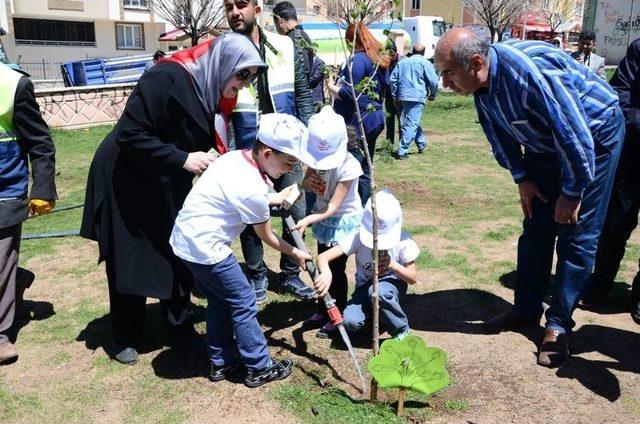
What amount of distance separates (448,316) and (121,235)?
2.13 meters

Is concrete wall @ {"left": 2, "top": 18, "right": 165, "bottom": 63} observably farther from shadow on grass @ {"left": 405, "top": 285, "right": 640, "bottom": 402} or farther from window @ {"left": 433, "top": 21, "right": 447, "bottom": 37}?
shadow on grass @ {"left": 405, "top": 285, "right": 640, "bottom": 402}

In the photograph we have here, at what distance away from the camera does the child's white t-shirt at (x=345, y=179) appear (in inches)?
129

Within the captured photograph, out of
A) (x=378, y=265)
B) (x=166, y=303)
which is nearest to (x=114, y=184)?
(x=166, y=303)

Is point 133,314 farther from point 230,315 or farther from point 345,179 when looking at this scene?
point 345,179

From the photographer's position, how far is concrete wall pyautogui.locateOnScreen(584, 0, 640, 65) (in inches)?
1012

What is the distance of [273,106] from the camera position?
4.13 m

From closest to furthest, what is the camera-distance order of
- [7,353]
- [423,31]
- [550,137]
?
[550,137] < [7,353] < [423,31]

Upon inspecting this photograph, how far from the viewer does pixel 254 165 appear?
2.86m

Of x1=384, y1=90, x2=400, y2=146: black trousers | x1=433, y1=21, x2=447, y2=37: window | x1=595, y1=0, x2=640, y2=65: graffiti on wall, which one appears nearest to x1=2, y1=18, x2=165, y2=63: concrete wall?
x1=433, y1=21, x2=447, y2=37: window

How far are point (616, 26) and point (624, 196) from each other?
26.2 meters

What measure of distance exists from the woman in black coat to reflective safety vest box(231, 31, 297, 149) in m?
0.53

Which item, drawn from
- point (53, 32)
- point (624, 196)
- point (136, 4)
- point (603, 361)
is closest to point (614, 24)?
point (136, 4)

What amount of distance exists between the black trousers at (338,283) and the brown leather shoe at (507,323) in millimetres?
912

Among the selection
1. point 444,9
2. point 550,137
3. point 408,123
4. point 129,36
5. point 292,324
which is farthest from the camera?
point 444,9
